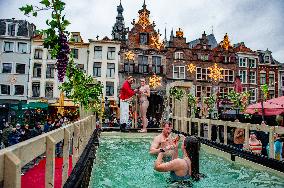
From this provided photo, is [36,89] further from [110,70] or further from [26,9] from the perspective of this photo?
[26,9]

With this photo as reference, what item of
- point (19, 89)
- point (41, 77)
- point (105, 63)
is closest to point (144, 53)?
point (105, 63)

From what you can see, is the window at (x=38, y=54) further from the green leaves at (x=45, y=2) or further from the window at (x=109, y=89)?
the green leaves at (x=45, y=2)

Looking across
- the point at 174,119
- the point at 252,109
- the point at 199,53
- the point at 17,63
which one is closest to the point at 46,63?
the point at 17,63

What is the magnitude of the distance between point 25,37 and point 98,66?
377 inches

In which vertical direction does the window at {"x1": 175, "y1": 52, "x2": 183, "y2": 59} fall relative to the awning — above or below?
above

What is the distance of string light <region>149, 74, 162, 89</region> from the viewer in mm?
40062

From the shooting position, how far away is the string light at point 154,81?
4006cm

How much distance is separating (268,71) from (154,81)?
1870cm

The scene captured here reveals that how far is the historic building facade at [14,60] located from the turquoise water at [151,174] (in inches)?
1215

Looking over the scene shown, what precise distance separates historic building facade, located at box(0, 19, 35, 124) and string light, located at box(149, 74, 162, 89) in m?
15.6

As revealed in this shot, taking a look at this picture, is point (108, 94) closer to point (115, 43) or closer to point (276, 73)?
point (115, 43)

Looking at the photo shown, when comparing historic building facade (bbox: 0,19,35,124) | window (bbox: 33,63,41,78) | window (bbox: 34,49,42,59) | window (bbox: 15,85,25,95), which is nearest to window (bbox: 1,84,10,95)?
historic building facade (bbox: 0,19,35,124)

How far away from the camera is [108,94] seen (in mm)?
38656

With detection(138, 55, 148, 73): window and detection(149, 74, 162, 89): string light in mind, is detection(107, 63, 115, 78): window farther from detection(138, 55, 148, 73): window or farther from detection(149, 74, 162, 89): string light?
detection(149, 74, 162, 89): string light
